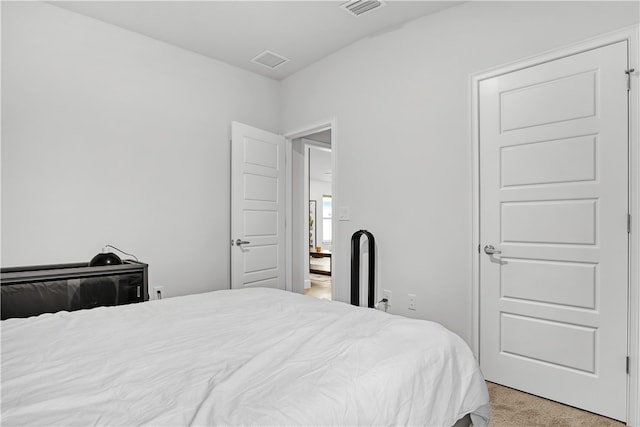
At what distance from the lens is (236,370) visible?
103 cm

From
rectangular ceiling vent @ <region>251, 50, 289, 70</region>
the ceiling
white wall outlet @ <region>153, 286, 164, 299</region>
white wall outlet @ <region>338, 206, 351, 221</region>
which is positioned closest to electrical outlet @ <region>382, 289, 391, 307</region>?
white wall outlet @ <region>338, 206, 351, 221</region>

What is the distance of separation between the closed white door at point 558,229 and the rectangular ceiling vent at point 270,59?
210 centimetres

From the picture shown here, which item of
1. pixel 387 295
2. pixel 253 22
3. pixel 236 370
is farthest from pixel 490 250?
pixel 253 22

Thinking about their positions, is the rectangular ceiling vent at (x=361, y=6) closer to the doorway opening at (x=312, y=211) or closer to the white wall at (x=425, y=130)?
the white wall at (x=425, y=130)

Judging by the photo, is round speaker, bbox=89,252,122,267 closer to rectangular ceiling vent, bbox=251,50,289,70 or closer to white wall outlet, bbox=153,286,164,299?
white wall outlet, bbox=153,286,164,299

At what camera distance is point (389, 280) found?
319 cm

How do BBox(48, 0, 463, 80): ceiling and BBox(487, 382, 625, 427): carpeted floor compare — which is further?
BBox(48, 0, 463, 80): ceiling

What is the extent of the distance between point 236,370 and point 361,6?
2849 mm

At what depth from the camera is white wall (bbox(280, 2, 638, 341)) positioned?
2441 mm

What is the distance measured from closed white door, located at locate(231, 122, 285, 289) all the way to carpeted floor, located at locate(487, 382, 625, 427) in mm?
2464

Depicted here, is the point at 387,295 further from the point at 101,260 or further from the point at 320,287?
the point at 320,287

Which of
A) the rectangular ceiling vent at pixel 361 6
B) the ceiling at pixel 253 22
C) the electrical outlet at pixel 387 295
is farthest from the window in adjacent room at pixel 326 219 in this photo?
the rectangular ceiling vent at pixel 361 6

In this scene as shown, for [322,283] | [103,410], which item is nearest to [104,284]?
[103,410]

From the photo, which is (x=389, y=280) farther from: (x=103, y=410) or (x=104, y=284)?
(x=103, y=410)
